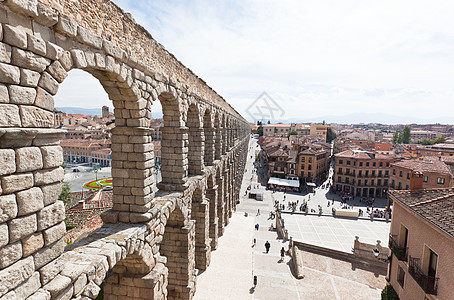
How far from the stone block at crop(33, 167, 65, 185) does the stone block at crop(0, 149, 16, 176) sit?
1.46 ft

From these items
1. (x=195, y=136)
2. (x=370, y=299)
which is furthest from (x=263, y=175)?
(x=195, y=136)

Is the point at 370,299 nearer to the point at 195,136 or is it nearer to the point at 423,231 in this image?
the point at 423,231

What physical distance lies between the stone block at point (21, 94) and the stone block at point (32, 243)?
2224 mm

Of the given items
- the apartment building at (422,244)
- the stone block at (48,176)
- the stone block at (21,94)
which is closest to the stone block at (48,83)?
the stone block at (21,94)

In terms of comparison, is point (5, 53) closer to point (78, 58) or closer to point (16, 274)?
point (78, 58)

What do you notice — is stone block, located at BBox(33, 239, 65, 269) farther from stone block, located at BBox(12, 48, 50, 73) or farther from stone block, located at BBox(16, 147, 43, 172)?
stone block, located at BBox(12, 48, 50, 73)

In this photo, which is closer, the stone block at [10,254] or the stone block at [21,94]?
the stone block at [10,254]

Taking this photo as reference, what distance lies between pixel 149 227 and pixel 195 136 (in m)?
6.75

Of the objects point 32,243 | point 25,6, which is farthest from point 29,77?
point 32,243

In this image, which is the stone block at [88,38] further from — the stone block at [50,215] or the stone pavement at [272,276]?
the stone pavement at [272,276]

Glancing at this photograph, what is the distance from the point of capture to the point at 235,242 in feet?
74.6

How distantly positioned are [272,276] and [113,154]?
1616 centimetres

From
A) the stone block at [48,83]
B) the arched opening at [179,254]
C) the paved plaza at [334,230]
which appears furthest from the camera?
the paved plaza at [334,230]

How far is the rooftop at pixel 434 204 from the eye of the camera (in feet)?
36.2
